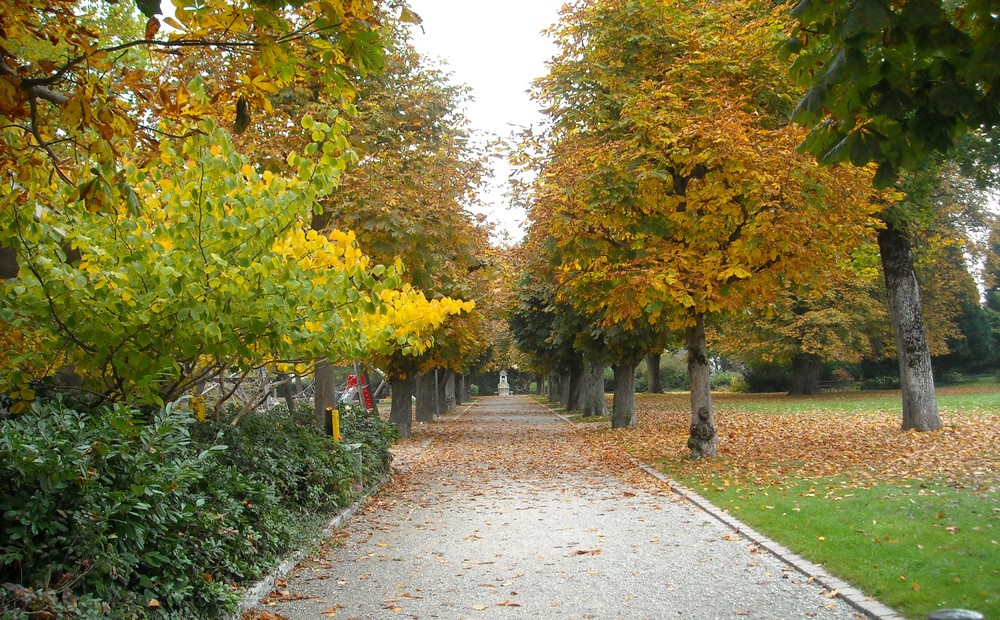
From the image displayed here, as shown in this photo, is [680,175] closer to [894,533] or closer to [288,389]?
[894,533]

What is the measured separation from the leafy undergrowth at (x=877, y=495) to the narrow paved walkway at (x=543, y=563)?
1.74ft

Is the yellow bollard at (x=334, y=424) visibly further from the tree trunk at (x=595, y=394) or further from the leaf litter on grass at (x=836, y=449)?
the tree trunk at (x=595, y=394)

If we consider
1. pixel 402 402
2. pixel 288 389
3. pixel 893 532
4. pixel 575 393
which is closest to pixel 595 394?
pixel 575 393

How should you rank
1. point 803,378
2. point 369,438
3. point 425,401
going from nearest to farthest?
point 369,438, point 425,401, point 803,378

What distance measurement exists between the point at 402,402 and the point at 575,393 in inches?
631

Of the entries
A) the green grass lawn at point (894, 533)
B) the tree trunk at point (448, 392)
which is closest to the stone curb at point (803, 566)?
the green grass lawn at point (894, 533)

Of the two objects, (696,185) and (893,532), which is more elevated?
(696,185)

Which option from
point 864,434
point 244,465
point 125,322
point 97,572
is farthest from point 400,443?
point 97,572

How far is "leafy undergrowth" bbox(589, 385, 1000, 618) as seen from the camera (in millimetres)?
5973

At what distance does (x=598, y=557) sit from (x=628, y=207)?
7090mm

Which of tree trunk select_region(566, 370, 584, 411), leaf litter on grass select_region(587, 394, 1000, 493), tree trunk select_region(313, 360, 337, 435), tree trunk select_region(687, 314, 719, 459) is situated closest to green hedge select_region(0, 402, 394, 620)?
tree trunk select_region(313, 360, 337, 435)

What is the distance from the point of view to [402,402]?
2492cm

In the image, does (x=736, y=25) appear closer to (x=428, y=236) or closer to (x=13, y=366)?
(x=428, y=236)

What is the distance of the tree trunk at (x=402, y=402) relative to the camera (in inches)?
965
